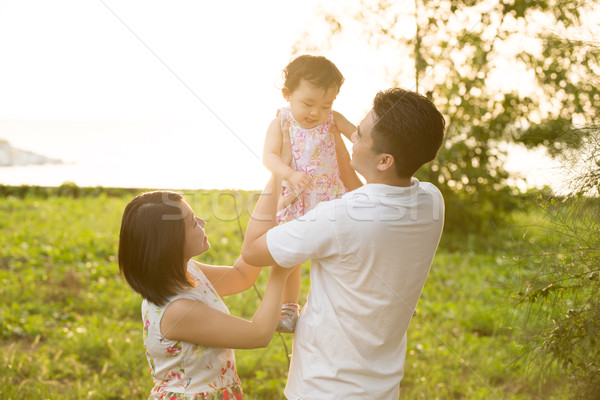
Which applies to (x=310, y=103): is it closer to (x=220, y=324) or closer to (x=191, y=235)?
(x=191, y=235)

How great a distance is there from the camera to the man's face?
1.88 metres

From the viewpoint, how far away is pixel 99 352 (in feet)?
14.6

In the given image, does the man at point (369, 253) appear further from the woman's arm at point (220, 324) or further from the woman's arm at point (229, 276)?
the woman's arm at point (229, 276)

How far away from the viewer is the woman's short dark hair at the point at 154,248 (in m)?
1.96

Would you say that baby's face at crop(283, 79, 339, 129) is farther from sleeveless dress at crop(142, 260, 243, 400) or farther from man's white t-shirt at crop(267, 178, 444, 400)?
sleeveless dress at crop(142, 260, 243, 400)

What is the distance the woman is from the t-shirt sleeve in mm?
159

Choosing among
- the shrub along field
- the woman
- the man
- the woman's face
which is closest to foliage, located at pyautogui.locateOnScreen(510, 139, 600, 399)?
the shrub along field

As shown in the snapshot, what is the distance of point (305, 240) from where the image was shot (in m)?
1.81

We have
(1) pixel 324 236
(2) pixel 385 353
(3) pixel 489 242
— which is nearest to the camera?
(1) pixel 324 236

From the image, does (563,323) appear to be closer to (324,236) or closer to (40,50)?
(324,236)

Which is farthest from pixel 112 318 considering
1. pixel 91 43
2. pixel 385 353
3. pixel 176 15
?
pixel 91 43

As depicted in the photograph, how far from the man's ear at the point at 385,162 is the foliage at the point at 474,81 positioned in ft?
14.9

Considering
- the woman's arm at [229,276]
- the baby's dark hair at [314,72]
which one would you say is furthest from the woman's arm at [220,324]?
the baby's dark hair at [314,72]

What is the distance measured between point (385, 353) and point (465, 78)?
603 centimetres
